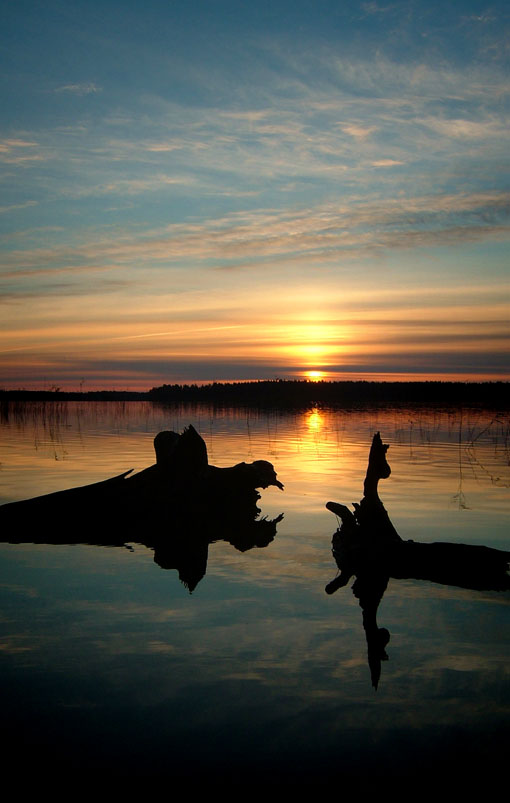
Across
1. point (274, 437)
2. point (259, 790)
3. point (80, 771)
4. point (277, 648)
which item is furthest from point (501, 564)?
point (274, 437)

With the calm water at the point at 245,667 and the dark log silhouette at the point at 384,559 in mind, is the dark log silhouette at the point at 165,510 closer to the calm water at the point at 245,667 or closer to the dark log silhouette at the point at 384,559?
the calm water at the point at 245,667

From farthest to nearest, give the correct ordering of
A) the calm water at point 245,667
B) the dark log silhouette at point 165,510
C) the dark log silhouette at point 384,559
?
1. the dark log silhouette at point 165,510
2. the dark log silhouette at point 384,559
3. the calm water at point 245,667

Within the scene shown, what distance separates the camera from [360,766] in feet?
17.3

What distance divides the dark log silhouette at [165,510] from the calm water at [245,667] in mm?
181

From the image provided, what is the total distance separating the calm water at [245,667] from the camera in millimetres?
5398

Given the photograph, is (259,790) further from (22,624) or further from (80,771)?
(22,624)

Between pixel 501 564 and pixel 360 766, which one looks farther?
pixel 501 564

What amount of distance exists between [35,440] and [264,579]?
2453cm

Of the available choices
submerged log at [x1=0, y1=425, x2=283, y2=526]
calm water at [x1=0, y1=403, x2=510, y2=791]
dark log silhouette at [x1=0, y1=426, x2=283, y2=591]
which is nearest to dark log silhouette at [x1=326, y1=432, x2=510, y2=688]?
calm water at [x1=0, y1=403, x2=510, y2=791]

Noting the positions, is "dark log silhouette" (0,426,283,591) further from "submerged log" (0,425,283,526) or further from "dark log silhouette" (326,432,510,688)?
"dark log silhouette" (326,432,510,688)

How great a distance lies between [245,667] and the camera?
281 inches

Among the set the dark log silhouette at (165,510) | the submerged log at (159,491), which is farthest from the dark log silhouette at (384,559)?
the submerged log at (159,491)

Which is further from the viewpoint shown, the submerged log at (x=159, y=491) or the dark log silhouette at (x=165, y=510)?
the submerged log at (x=159, y=491)

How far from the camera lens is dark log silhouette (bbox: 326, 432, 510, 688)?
10008mm
